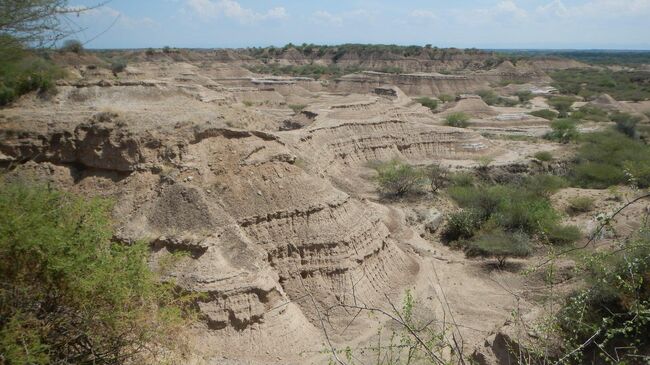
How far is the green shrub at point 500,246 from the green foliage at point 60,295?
13.8 meters

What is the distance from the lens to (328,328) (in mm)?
13688

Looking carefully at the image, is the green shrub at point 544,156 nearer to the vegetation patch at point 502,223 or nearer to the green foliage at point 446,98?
the vegetation patch at point 502,223

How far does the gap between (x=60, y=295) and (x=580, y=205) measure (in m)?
23.7

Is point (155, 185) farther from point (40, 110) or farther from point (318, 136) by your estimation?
point (318, 136)

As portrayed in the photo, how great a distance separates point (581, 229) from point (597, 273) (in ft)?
36.6

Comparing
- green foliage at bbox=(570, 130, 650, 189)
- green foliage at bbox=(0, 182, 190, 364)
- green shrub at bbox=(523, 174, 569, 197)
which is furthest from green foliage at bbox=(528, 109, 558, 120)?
green foliage at bbox=(0, 182, 190, 364)

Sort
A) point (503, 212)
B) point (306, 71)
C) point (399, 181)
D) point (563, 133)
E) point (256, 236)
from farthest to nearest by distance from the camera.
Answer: point (306, 71) → point (563, 133) → point (399, 181) → point (503, 212) → point (256, 236)

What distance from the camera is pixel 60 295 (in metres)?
8.09

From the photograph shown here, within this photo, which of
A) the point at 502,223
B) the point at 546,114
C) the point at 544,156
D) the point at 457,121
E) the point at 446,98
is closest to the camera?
the point at 502,223

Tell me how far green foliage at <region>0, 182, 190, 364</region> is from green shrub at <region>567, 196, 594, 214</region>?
21.9 meters

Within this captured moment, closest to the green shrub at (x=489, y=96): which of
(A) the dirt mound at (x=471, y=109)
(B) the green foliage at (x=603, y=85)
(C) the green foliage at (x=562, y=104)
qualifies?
(C) the green foliage at (x=562, y=104)

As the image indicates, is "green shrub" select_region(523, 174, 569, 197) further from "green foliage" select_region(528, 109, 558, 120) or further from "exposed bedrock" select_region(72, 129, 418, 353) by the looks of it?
"green foliage" select_region(528, 109, 558, 120)

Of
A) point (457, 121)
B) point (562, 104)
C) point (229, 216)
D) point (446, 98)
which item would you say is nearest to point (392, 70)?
point (446, 98)

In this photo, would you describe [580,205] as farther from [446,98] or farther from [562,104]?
[562,104]
